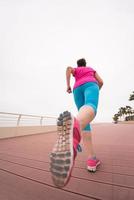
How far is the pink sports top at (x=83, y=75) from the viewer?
1.27 m

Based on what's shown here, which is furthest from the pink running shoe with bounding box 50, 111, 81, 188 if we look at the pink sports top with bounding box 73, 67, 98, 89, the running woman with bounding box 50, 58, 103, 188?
the pink sports top with bounding box 73, 67, 98, 89

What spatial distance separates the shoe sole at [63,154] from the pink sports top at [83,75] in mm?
513

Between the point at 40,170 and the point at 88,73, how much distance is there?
3.61 feet

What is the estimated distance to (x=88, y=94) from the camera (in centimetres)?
114

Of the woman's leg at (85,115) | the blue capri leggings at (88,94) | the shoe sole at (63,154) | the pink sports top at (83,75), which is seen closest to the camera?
the shoe sole at (63,154)

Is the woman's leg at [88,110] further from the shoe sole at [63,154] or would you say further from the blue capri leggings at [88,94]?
the shoe sole at [63,154]

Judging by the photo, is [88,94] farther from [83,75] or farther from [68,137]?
[68,137]

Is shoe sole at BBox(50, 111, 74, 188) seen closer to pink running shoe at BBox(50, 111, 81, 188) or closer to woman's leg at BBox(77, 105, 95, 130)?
pink running shoe at BBox(50, 111, 81, 188)

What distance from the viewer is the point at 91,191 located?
0.93 m

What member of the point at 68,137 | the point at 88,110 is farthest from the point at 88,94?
the point at 68,137

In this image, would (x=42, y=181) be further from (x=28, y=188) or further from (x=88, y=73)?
(x=88, y=73)

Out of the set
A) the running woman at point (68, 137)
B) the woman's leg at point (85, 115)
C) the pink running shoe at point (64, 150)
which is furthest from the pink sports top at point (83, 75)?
the pink running shoe at point (64, 150)

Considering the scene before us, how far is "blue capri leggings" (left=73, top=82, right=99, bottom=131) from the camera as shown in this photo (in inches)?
43.1

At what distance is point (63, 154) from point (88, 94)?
56 cm
